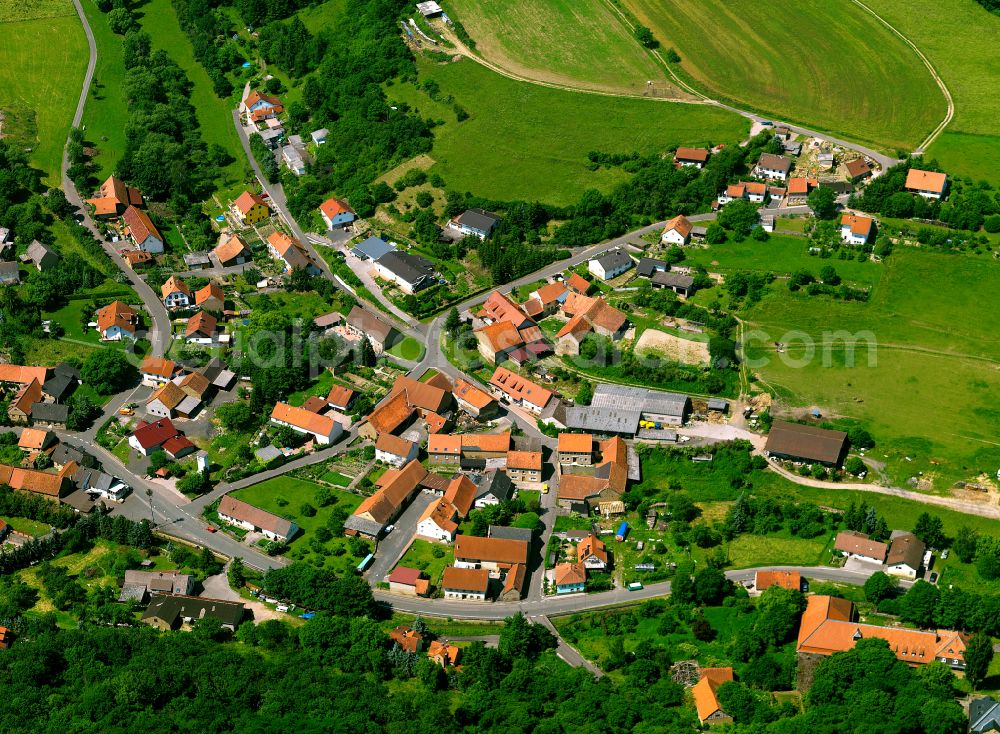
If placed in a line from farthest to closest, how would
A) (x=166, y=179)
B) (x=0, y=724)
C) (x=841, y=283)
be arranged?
1. (x=166, y=179)
2. (x=841, y=283)
3. (x=0, y=724)

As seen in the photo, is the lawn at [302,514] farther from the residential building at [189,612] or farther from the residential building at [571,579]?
the residential building at [571,579]

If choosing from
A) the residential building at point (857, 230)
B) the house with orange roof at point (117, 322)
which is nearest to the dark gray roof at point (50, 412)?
Answer: the house with orange roof at point (117, 322)

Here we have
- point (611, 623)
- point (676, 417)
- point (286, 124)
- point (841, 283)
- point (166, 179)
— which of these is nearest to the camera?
point (611, 623)

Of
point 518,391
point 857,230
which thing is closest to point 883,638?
point 518,391

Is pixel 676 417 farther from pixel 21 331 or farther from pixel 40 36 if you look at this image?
pixel 40 36

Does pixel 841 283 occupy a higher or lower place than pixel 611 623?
higher

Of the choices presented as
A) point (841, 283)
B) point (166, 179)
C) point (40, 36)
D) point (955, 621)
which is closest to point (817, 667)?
point (955, 621)

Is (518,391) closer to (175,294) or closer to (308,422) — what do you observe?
(308,422)

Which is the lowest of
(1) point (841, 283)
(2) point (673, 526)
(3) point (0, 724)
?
(3) point (0, 724)
